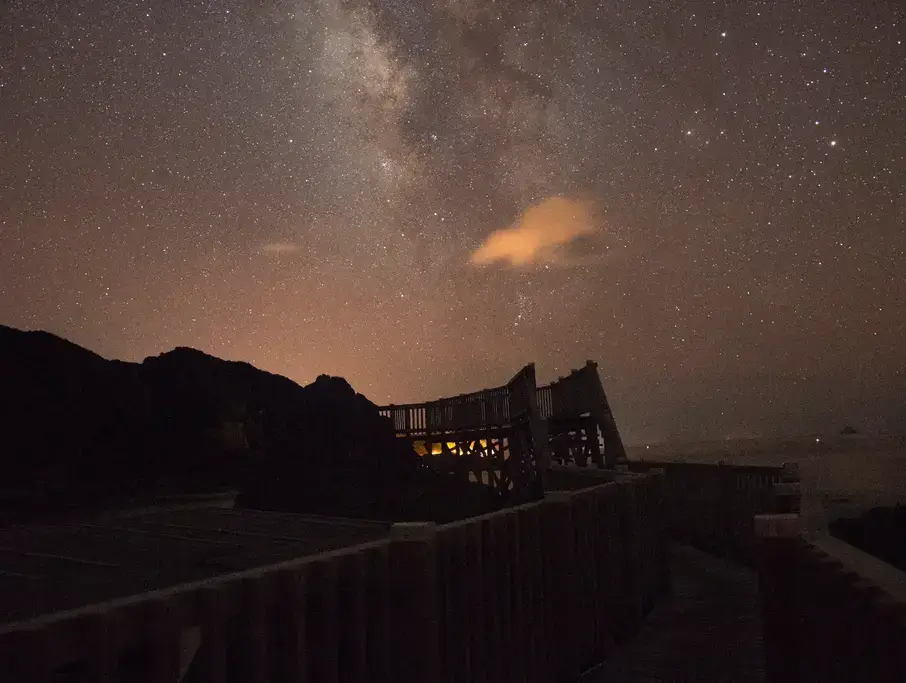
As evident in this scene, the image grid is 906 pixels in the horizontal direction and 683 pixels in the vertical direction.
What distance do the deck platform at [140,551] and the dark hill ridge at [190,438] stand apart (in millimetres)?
8169

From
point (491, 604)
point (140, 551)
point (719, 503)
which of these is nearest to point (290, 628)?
point (491, 604)

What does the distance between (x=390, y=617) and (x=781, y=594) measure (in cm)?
221

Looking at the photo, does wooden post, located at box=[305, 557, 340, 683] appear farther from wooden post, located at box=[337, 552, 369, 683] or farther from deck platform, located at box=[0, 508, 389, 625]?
deck platform, located at box=[0, 508, 389, 625]

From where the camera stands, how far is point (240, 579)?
115 inches

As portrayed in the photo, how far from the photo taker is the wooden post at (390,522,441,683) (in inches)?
154

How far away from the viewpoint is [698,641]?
289 inches

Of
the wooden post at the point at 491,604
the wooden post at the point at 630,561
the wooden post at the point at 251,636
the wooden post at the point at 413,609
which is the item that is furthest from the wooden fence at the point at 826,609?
the wooden post at the point at 630,561

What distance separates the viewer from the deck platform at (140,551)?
14.3 feet

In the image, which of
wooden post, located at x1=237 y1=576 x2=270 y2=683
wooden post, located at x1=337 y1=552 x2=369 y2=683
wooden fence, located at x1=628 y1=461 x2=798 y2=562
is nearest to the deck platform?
wooden post, located at x1=337 y1=552 x2=369 y2=683

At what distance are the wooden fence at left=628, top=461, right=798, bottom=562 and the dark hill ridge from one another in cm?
704

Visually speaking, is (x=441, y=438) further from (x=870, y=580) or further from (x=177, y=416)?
(x=870, y=580)

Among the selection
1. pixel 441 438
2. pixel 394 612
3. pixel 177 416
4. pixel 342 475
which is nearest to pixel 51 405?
pixel 177 416

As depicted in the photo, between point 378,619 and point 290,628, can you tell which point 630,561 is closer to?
point 378,619

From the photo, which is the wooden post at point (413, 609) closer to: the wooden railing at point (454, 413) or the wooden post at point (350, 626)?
the wooden post at point (350, 626)
